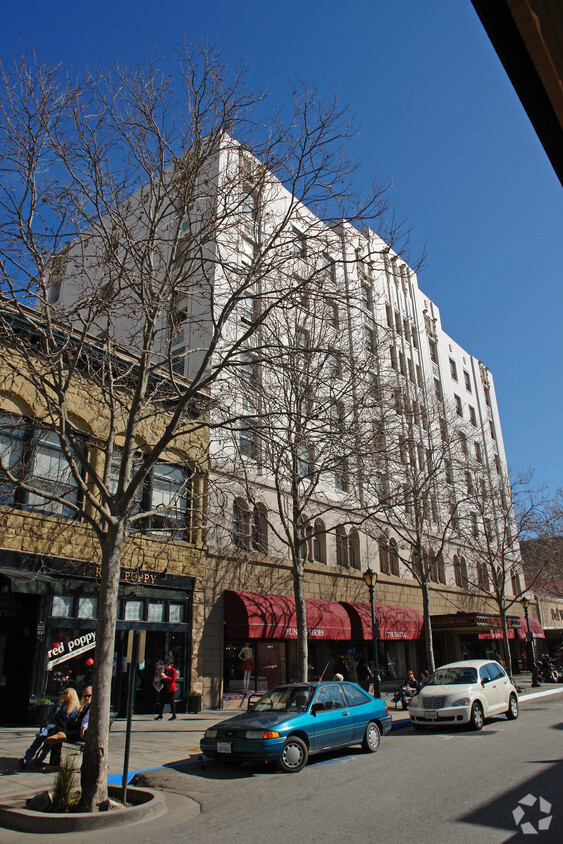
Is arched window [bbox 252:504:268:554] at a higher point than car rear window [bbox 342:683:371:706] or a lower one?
higher

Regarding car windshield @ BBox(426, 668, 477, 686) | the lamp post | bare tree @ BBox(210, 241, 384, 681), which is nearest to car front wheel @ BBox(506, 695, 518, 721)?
car windshield @ BBox(426, 668, 477, 686)

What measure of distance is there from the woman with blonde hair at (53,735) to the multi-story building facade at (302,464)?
5.38 m

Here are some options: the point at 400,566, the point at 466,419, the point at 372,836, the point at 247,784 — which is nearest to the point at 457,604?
the point at 400,566

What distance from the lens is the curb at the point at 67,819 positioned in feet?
22.4

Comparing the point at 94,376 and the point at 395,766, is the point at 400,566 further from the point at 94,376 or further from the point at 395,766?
the point at 94,376

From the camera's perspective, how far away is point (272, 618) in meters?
20.5

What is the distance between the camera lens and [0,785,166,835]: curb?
22.4ft

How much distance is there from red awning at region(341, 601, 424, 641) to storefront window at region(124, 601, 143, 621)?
10149mm

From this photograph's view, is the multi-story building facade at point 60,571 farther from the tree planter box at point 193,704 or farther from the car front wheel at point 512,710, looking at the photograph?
the car front wheel at point 512,710

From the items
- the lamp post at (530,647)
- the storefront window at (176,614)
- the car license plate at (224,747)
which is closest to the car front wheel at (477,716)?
the car license plate at (224,747)

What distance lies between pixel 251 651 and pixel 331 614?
11.8ft

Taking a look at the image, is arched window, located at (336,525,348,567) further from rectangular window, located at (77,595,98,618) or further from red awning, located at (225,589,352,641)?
rectangular window, located at (77,595,98,618)

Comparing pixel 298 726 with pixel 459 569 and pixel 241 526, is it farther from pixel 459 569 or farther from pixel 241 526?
pixel 459 569

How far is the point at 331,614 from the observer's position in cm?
2281
